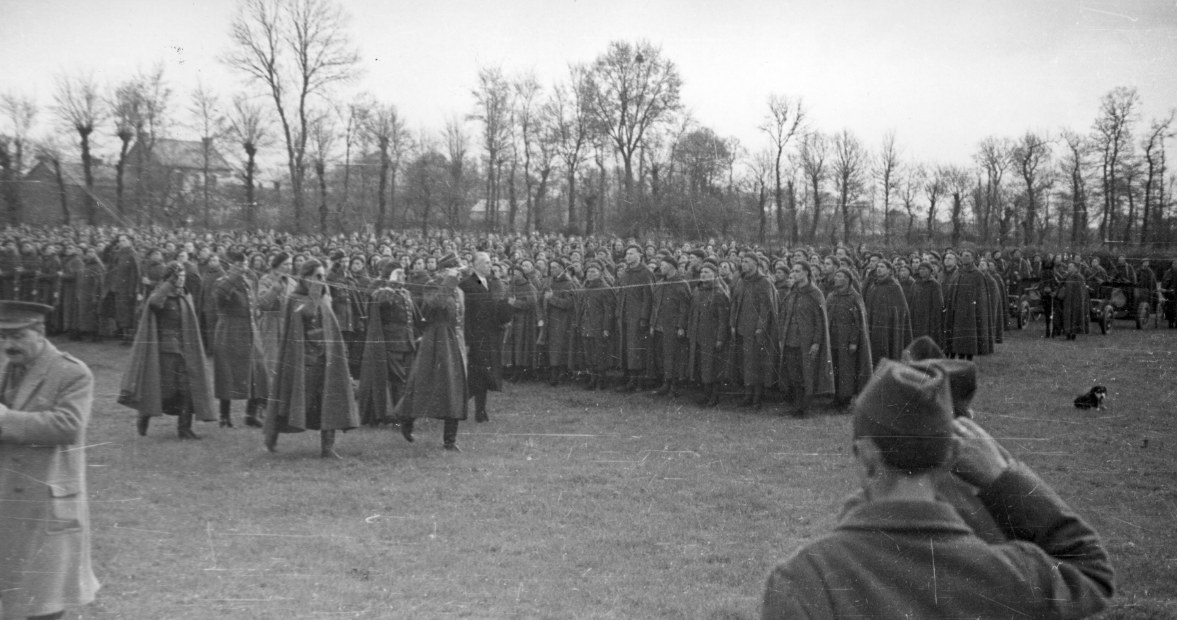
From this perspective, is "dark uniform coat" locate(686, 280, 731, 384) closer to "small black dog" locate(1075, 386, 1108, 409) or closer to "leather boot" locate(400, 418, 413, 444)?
"small black dog" locate(1075, 386, 1108, 409)

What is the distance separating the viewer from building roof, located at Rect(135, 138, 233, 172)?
21.6 feet

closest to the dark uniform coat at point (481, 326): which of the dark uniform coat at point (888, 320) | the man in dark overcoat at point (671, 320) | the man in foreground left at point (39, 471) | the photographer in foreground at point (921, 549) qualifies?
the man in dark overcoat at point (671, 320)

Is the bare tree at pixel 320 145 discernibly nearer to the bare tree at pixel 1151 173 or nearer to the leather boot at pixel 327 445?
the leather boot at pixel 327 445

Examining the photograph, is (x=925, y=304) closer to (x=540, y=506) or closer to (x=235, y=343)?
(x=540, y=506)

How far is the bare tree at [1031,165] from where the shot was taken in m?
6.94

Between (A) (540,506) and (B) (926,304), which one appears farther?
(B) (926,304)

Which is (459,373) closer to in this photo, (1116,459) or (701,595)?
(701,595)

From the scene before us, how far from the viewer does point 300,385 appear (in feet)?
26.5

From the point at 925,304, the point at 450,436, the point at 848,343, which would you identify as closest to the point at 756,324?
the point at 848,343

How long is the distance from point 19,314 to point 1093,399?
9.15 m

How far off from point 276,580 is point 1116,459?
7039mm

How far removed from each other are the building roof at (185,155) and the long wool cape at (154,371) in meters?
2.59

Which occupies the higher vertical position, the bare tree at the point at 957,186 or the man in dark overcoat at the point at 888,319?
the bare tree at the point at 957,186

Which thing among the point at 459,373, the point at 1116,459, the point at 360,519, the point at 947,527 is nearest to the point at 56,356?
the point at 360,519
